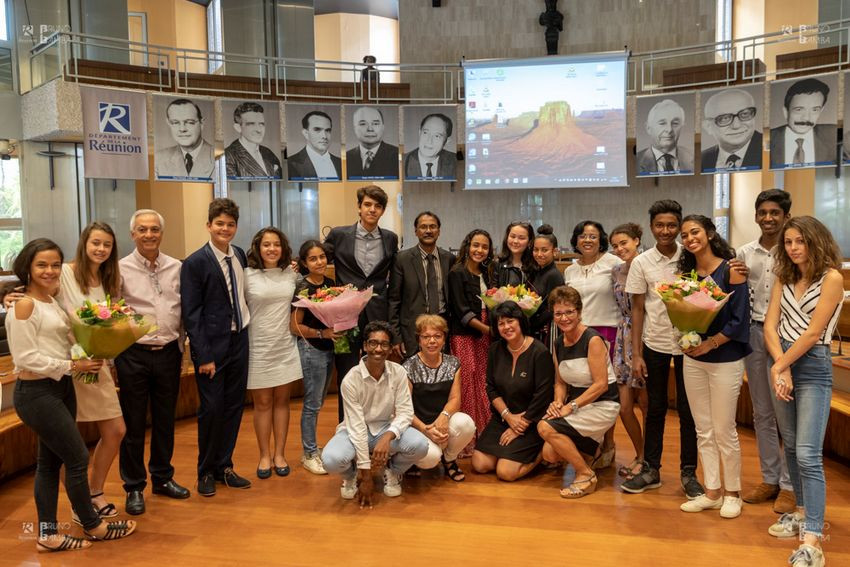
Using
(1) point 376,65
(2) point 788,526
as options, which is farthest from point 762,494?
(1) point 376,65

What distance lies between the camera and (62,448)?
9.57 ft

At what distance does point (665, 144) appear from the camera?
9047mm

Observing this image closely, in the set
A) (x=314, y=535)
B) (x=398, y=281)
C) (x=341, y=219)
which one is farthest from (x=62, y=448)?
(x=341, y=219)

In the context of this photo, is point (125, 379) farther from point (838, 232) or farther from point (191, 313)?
point (838, 232)

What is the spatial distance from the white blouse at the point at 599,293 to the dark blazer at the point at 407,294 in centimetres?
82

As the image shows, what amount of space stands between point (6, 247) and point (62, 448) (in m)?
8.00

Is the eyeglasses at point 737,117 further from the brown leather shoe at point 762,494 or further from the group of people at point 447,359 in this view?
the brown leather shoe at point 762,494

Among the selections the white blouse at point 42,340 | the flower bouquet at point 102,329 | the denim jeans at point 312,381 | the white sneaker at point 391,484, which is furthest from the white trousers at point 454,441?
the white blouse at point 42,340

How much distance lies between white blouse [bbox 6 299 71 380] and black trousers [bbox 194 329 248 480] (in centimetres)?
82

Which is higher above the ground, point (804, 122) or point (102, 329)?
point (804, 122)

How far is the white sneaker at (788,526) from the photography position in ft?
10.2

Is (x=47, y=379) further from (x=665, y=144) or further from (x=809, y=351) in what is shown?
(x=665, y=144)

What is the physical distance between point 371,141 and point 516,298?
6.03m

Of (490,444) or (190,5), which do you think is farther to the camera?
(190,5)
